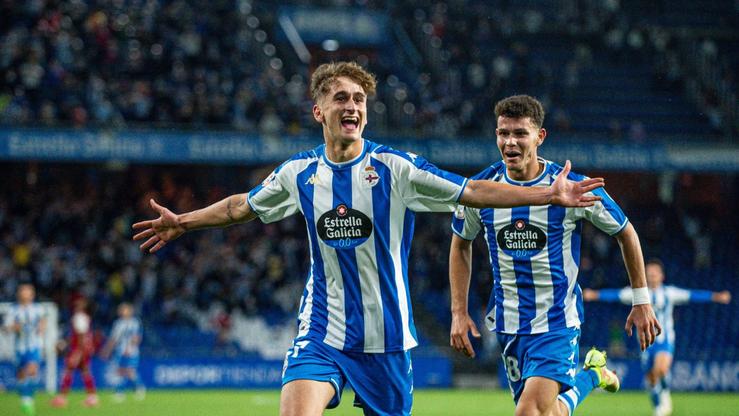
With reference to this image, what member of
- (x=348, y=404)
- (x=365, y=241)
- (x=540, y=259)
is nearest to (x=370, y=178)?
(x=365, y=241)

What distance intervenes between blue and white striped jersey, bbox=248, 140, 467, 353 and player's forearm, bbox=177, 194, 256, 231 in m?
0.37

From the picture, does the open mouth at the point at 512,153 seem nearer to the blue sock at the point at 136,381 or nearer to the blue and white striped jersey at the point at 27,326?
the blue and white striped jersey at the point at 27,326

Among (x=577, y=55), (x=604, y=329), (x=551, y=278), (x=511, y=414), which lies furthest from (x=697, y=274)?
(x=551, y=278)

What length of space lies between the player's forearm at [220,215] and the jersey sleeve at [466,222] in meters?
1.68

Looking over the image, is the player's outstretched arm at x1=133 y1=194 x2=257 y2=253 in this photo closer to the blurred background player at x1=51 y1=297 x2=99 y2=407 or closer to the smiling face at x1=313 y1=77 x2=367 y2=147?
the smiling face at x1=313 y1=77 x2=367 y2=147

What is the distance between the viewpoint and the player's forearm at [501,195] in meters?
5.73

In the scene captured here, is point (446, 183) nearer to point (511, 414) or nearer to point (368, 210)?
point (368, 210)

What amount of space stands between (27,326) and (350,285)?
12.3m

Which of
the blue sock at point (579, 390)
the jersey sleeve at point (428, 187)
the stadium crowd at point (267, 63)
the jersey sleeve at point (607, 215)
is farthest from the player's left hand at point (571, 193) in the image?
the stadium crowd at point (267, 63)

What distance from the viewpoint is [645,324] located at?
23.5ft

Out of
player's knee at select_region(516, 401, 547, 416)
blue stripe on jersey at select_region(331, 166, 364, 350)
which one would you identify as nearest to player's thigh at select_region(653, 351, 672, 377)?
player's knee at select_region(516, 401, 547, 416)

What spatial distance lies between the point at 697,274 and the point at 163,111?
44.5ft

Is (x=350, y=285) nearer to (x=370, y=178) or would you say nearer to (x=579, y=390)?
(x=370, y=178)

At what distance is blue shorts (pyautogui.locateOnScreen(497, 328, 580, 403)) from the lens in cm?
723
